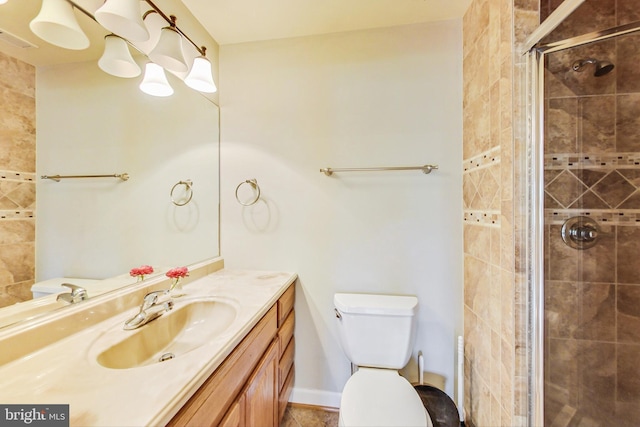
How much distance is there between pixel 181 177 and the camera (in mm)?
1473

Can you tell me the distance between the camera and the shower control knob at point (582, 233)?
3.52ft

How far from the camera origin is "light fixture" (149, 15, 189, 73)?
1.13 metres

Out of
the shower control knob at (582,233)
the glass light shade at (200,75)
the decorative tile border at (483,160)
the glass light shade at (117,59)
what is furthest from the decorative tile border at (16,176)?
the shower control knob at (582,233)

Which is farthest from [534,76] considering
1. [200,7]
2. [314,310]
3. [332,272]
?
[200,7]

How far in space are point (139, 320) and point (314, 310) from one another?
3.15ft

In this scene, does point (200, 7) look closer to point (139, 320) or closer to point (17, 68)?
point (17, 68)

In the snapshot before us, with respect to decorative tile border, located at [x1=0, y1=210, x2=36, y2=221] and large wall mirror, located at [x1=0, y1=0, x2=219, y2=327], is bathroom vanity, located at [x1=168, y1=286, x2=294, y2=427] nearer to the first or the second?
large wall mirror, located at [x1=0, y1=0, x2=219, y2=327]

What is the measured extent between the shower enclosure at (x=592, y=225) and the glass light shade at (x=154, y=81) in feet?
5.67

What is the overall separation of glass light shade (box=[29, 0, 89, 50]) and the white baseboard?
2065 millimetres

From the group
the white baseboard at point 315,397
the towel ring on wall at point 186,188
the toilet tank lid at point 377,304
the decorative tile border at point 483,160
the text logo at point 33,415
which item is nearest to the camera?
the text logo at point 33,415

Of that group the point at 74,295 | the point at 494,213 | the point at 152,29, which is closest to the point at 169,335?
the point at 74,295

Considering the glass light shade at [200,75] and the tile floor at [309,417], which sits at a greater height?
the glass light shade at [200,75]

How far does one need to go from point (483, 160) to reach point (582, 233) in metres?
0.53

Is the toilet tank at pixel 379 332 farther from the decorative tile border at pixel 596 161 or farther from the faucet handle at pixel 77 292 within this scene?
the faucet handle at pixel 77 292
